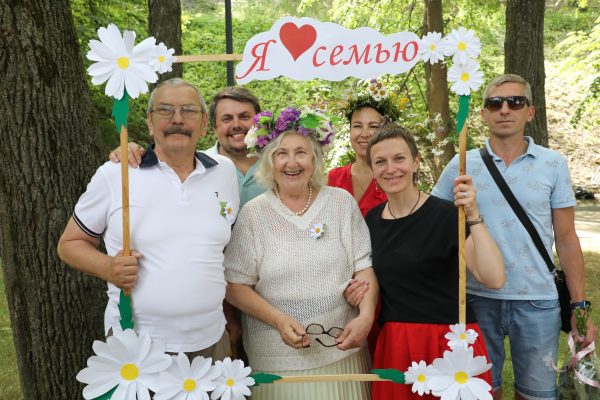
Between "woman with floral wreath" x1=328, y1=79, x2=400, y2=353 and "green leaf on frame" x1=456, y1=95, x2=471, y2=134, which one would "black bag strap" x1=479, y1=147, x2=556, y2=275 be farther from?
"woman with floral wreath" x1=328, y1=79, x2=400, y2=353

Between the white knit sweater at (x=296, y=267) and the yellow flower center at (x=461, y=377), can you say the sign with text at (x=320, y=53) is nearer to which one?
the white knit sweater at (x=296, y=267)

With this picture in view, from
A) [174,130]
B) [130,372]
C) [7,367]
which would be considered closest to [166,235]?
[174,130]

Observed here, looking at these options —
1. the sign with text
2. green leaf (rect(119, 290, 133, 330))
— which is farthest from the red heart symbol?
green leaf (rect(119, 290, 133, 330))

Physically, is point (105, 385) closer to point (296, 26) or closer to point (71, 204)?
point (71, 204)

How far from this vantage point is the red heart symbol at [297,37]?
2736mm

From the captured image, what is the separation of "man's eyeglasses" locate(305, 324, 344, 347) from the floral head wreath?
4.59 feet

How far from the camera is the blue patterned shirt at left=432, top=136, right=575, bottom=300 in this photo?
302 centimetres

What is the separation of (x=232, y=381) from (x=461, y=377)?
38.4 inches

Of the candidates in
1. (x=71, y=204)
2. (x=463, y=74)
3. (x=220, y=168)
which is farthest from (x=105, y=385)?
(x=463, y=74)

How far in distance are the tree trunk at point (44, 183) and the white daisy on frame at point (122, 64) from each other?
99 centimetres

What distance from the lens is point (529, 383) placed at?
3137mm

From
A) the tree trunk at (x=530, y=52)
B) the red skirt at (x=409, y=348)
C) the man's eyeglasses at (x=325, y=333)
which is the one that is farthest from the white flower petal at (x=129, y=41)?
the tree trunk at (x=530, y=52)

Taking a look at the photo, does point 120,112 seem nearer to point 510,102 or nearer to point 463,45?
point 463,45

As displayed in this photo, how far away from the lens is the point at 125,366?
245cm
